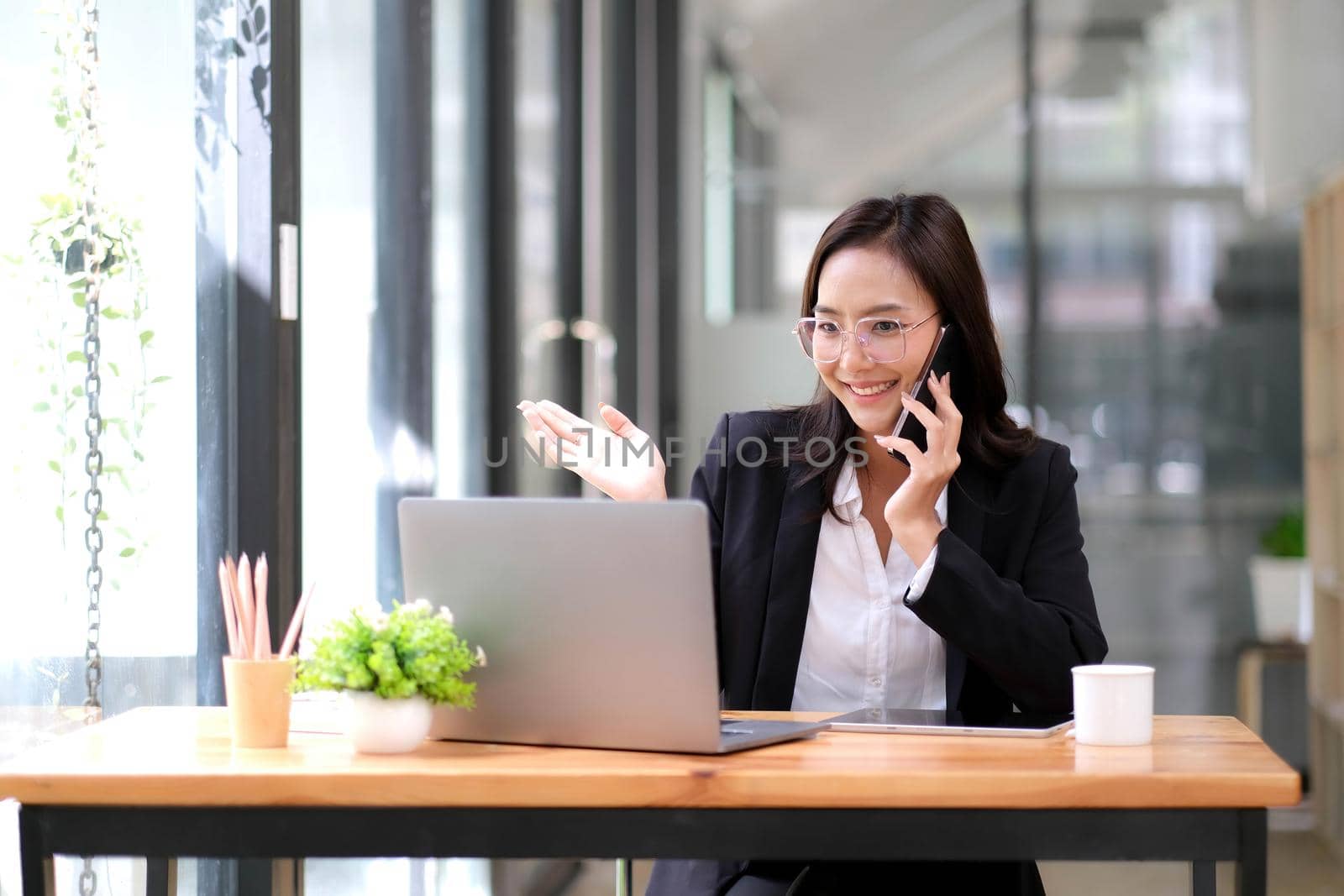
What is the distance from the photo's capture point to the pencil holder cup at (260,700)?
151cm

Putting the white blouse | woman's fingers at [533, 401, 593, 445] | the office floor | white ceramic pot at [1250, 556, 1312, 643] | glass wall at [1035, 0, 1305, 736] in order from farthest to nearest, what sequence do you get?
glass wall at [1035, 0, 1305, 736]
white ceramic pot at [1250, 556, 1312, 643]
the office floor
the white blouse
woman's fingers at [533, 401, 593, 445]

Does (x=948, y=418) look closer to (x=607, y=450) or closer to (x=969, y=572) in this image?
(x=969, y=572)

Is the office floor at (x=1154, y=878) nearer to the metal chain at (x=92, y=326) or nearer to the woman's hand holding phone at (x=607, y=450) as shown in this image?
the woman's hand holding phone at (x=607, y=450)

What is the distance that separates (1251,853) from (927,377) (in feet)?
2.77

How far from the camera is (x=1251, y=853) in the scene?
1321 mm

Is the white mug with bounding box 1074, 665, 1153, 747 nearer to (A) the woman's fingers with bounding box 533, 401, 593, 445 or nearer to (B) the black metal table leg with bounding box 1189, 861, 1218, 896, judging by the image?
(B) the black metal table leg with bounding box 1189, 861, 1218, 896

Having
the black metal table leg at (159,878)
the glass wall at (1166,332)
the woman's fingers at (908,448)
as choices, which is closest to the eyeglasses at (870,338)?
the woman's fingers at (908,448)

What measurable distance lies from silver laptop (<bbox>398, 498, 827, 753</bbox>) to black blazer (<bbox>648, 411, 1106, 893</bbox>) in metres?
0.34

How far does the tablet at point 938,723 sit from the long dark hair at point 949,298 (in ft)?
1.24

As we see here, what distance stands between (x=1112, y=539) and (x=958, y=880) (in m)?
3.82

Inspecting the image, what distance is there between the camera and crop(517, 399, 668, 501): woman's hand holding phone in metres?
1.84

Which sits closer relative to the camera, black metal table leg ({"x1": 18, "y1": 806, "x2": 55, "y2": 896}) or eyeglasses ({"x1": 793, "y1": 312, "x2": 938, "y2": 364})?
black metal table leg ({"x1": 18, "y1": 806, "x2": 55, "y2": 896})

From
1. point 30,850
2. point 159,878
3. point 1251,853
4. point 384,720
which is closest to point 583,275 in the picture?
point 159,878

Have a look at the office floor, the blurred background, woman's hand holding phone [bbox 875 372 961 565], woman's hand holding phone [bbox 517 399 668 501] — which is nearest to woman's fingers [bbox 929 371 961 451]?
woman's hand holding phone [bbox 875 372 961 565]
